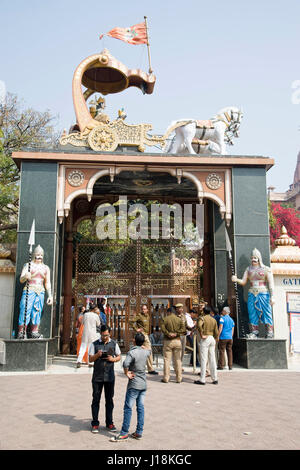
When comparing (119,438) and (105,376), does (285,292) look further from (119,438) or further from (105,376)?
(119,438)

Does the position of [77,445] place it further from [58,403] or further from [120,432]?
[58,403]

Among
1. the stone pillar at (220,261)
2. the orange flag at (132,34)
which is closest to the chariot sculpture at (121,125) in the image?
the orange flag at (132,34)

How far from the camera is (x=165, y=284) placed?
12.9 m

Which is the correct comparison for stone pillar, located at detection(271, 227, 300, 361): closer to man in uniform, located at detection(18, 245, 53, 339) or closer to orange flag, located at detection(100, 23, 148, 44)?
man in uniform, located at detection(18, 245, 53, 339)

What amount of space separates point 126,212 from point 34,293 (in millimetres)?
6135

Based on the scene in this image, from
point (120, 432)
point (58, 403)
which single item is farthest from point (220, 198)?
point (120, 432)

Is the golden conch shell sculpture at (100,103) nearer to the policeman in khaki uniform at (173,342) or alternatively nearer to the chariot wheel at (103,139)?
the chariot wheel at (103,139)

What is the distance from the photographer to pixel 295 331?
10.8 metres

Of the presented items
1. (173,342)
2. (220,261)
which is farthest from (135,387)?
(220,261)

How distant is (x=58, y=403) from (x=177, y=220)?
9.36 metres

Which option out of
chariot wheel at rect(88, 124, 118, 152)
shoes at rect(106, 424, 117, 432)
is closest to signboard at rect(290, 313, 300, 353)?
chariot wheel at rect(88, 124, 118, 152)

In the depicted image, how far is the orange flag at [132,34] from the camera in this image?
12617 millimetres

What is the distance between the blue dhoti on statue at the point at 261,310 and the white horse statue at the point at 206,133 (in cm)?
446

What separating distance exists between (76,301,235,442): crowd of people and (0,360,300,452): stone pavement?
0.84ft
